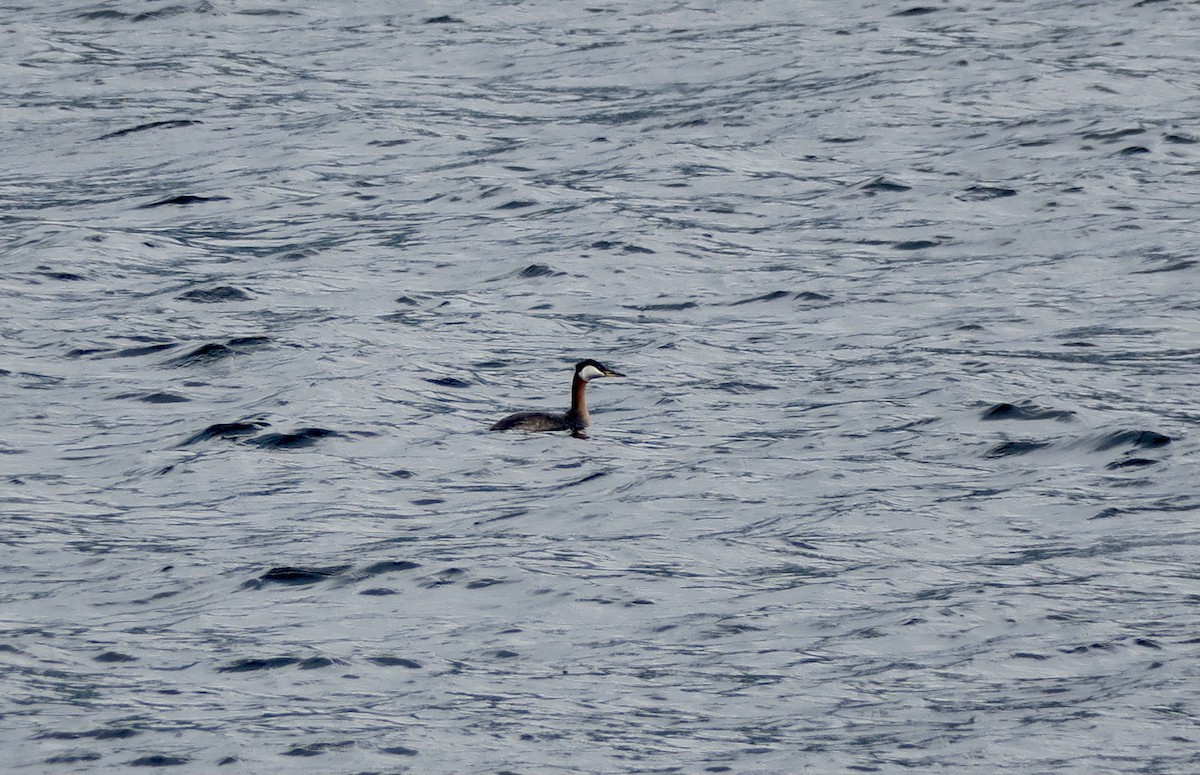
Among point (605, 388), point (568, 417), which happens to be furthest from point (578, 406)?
point (605, 388)

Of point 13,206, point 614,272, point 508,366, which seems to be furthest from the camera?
point 13,206

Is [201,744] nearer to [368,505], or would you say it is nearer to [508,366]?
[368,505]

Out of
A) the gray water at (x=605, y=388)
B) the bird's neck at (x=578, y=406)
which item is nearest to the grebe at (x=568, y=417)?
the bird's neck at (x=578, y=406)

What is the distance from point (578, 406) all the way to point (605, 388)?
6.03 ft

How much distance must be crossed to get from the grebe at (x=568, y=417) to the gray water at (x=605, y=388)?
7.6 inches

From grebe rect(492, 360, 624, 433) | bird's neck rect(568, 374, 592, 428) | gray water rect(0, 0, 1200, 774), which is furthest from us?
bird's neck rect(568, 374, 592, 428)

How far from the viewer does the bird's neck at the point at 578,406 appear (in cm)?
1988

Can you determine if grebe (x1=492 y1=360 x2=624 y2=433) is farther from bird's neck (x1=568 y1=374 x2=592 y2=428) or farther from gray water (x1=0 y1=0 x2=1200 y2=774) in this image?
gray water (x1=0 y1=0 x2=1200 y2=774)

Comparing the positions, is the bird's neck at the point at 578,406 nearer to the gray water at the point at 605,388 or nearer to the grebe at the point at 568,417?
the grebe at the point at 568,417

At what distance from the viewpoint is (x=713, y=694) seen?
1354 cm

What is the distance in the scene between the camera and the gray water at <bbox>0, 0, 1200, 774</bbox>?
1351cm

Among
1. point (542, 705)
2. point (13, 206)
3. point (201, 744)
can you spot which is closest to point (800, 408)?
point (542, 705)

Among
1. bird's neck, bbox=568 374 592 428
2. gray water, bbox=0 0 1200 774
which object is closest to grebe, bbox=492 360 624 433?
bird's neck, bbox=568 374 592 428

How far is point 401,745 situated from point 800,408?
8.03 metres
